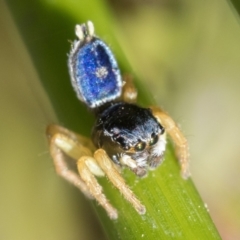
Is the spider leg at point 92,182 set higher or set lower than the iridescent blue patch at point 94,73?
lower

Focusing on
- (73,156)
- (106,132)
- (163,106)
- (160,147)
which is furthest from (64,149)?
(163,106)

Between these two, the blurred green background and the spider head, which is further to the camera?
the blurred green background

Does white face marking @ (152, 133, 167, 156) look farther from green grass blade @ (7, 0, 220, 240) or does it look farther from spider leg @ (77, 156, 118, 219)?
spider leg @ (77, 156, 118, 219)

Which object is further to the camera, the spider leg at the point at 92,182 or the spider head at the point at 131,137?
the spider head at the point at 131,137

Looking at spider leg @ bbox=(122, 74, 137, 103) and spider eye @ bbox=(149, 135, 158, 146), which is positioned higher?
spider leg @ bbox=(122, 74, 137, 103)

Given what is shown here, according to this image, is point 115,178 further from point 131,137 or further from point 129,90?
point 129,90

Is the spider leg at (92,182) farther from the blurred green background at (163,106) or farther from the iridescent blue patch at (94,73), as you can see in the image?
the blurred green background at (163,106)

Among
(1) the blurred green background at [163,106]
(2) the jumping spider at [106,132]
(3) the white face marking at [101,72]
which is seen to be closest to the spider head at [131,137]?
(2) the jumping spider at [106,132]

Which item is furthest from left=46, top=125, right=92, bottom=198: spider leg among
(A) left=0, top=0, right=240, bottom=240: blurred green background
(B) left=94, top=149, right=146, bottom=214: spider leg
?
(A) left=0, top=0, right=240, bottom=240: blurred green background
